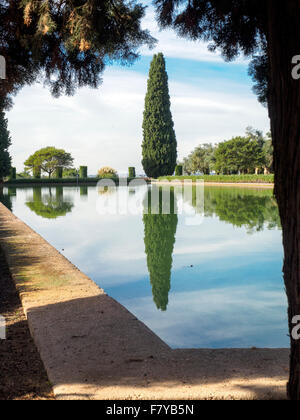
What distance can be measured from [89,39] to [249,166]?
119 feet

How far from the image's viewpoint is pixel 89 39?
3297 millimetres

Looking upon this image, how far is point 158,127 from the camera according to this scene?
113 feet

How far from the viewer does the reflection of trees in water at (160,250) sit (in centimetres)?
477

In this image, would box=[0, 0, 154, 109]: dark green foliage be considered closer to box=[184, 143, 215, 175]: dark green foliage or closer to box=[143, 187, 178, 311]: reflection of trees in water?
box=[143, 187, 178, 311]: reflection of trees in water

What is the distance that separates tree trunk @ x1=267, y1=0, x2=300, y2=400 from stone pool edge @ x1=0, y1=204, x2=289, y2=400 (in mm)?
391

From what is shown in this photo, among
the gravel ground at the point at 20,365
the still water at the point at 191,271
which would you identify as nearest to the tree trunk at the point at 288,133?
the still water at the point at 191,271

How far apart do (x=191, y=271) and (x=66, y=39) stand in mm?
3293

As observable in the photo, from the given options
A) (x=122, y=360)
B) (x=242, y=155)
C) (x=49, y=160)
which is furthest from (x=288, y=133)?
(x=49, y=160)

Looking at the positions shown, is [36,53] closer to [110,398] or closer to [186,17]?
[186,17]

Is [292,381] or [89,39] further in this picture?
[89,39]

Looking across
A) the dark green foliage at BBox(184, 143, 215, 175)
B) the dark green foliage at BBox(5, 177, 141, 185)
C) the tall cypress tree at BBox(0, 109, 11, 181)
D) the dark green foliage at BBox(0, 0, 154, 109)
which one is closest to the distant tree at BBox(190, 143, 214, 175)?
the dark green foliage at BBox(184, 143, 215, 175)

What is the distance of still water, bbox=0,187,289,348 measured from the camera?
362cm

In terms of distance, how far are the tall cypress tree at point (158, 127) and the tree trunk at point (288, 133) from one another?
108ft
